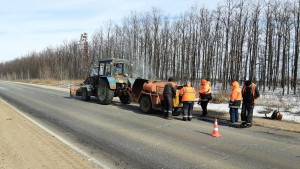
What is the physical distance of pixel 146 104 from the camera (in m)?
11.6

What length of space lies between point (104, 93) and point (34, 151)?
8667mm

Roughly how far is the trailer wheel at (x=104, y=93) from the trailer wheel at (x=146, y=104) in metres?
2.78

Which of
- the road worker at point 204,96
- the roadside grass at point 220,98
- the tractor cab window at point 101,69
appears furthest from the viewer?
the roadside grass at point 220,98

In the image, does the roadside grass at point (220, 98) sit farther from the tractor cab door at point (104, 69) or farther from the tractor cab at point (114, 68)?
the tractor cab door at point (104, 69)

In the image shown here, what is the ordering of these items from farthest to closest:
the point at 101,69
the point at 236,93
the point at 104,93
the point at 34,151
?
the point at 101,69 < the point at 104,93 < the point at 236,93 < the point at 34,151

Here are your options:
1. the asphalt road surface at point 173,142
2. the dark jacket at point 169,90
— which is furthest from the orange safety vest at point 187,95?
the asphalt road surface at point 173,142

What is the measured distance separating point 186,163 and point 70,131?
4.33 meters

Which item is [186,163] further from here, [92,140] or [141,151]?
[92,140]

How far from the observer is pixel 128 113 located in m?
11.6

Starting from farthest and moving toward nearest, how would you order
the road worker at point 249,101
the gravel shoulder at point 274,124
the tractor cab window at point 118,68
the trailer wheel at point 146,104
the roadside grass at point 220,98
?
1. the roadside grass at point 220,98
2. the tractor cab window at point 118,68
3. the trailer wheel at point 146,104
4. the road worker at point 249,101
5. the gravel shoulder at point 274,124

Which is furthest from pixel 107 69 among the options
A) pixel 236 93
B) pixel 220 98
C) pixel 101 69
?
pixel 236 93

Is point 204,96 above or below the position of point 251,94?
below

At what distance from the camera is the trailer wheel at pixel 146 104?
11.5m

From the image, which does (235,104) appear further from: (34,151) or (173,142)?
(34,151)
